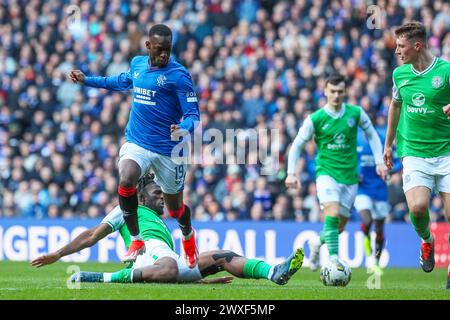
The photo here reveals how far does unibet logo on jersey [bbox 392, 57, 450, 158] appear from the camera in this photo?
35.1 ft

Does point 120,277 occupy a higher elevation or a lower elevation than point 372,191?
lower

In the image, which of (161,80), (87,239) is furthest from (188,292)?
(161,80)

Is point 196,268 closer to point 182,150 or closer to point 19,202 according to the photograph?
point 182,150

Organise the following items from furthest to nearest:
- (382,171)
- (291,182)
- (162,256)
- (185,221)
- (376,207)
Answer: (376,207), (382,171), (291,182), (185,221), (162,256)

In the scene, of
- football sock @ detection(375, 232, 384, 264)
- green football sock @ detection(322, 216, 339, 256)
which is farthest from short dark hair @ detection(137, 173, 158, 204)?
football sock @ detection(375, 232, 384, 264)

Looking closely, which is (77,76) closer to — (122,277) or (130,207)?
(130,207)

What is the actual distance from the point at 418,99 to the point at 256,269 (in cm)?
256

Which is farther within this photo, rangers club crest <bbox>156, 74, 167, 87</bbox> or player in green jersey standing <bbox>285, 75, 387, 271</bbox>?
player in green jersey standing <bbox>285, 75, 387, 271</bbox>

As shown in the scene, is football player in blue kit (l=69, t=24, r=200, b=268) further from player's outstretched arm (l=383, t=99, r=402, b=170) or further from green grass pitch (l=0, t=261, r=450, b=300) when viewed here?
player's outstretched arm (l=383, t=99, r=402, b=170)

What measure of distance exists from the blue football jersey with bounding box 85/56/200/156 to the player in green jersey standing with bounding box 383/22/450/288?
2.42 meters

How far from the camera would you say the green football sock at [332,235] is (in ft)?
43.4

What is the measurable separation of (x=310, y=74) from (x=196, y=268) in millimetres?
11308

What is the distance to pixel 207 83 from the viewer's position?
2288 cm

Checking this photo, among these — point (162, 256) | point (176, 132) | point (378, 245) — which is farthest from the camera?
point (378, 245)
